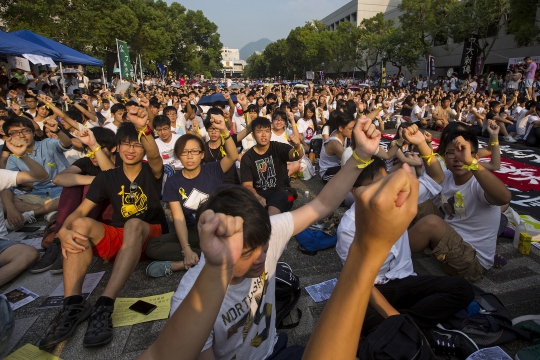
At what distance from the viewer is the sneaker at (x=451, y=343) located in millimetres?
2051

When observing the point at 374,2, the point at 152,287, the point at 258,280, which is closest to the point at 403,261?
the point at 258,280

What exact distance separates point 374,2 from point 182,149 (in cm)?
5759

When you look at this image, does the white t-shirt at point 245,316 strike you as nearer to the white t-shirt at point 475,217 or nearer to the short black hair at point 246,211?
the short black hair at point 246,211

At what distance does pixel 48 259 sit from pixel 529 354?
13.5 ft

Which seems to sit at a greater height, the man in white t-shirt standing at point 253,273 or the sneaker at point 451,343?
the man in white t-shirt standing at point 253,273

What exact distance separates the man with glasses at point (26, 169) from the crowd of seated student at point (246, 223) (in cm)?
2

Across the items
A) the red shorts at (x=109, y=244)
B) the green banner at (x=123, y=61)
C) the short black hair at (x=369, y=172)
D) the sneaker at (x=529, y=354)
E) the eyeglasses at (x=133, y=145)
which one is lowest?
the sneaker at (x=529, y=354)

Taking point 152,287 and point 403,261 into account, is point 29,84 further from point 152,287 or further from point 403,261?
point 403,261

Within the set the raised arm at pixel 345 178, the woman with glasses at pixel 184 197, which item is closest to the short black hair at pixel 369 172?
the raised arm at pixel 345 178

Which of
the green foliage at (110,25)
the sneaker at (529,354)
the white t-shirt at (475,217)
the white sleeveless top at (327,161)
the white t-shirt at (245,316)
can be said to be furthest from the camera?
Result: the green foliage at (110,25)

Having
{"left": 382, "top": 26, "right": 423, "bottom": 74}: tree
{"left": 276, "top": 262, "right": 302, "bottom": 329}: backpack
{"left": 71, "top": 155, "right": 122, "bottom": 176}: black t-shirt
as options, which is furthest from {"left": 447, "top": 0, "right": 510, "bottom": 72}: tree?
{"left": 71, "top": 155, "right": 122, "bottom": 176}: black t-shirt

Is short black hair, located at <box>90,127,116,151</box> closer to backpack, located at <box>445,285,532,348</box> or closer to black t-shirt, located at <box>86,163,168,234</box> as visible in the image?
black t-shirt, located at <box>86,163,168,234</box>

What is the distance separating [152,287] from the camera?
3014 mm

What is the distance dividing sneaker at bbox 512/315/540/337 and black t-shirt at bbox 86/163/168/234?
10.6 ft
